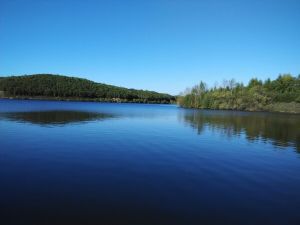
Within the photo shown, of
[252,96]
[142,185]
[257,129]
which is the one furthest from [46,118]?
[252,96]

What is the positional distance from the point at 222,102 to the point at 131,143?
13705 cm

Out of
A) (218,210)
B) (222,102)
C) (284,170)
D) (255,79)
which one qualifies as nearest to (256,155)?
(284,170)

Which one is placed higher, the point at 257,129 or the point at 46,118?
the point at 46,118

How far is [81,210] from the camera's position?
9992 millimetres

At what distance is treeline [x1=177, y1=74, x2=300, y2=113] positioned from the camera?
145m

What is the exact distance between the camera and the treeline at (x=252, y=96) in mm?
145000

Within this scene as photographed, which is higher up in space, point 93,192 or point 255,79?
point 255,79

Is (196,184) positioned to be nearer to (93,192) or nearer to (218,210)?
(218,210)

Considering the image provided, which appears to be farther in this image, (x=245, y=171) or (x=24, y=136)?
(x=24, y=136)

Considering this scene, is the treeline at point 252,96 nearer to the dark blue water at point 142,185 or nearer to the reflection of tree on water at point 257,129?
the reflection of tree on water at point 257,129

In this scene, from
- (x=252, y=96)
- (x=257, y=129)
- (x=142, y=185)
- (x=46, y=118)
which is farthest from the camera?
(x=252, y=96)

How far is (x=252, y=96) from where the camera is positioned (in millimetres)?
146625

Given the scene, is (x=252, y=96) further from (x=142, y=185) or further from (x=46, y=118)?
(x=142, y=185)

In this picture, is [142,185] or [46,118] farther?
[46,118]
